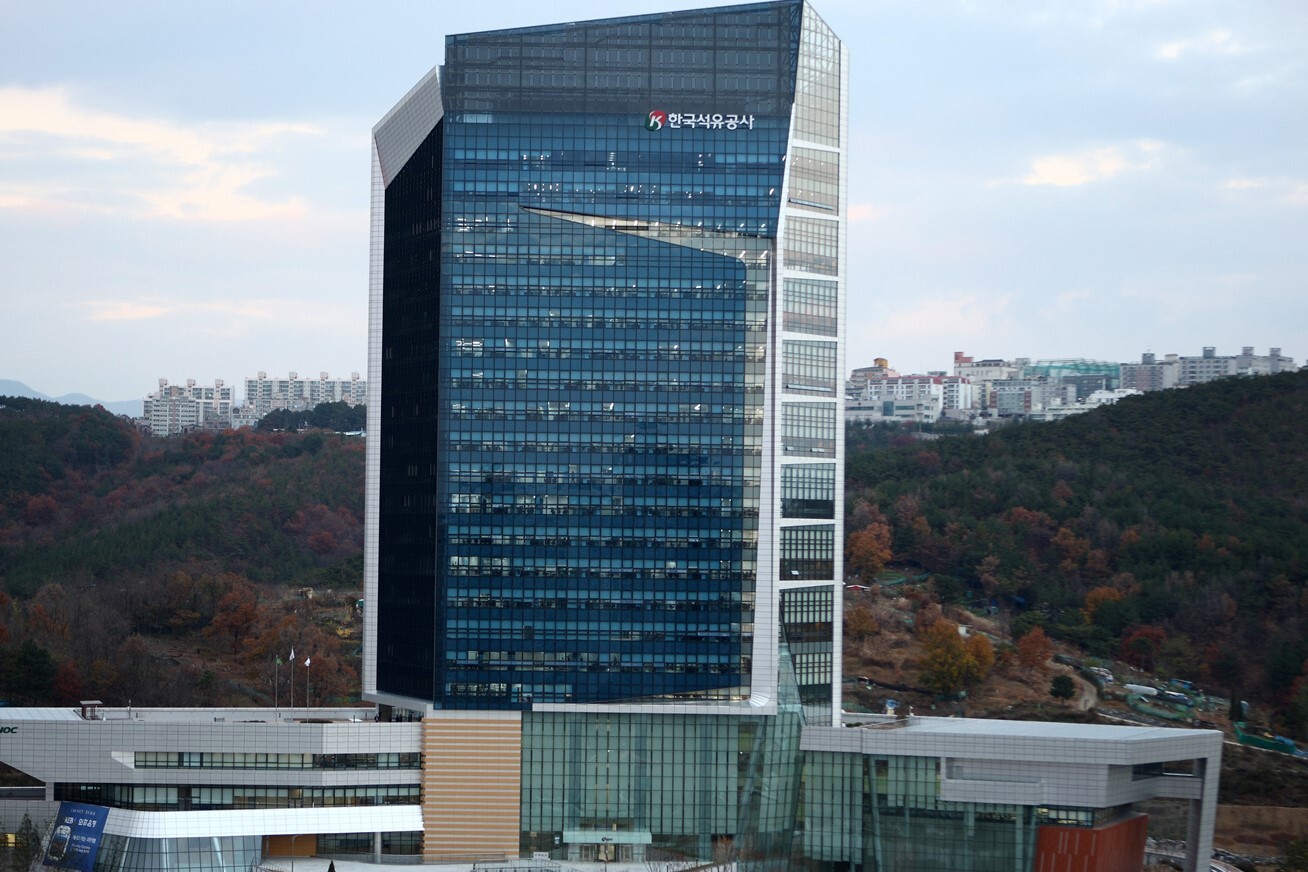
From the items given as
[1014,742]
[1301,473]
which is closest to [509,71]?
[1014,742]

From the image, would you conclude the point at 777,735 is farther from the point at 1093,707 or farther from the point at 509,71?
the point at 1093,707

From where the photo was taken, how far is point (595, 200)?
295 feet

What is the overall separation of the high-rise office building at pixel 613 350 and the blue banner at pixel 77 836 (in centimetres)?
1812

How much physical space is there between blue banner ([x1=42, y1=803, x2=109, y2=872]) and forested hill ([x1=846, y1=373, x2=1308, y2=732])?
89.8 m

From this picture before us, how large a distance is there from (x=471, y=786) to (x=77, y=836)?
20399 mm

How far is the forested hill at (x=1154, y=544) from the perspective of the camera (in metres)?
153

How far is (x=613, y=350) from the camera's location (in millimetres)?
90062

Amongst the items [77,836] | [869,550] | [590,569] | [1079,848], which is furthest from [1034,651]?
[77,836]

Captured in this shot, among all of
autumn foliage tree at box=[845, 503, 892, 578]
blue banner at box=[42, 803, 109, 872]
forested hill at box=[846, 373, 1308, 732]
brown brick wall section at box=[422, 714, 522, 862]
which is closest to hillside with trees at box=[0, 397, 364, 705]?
blue banner at box=[42, 803, 109, 872]

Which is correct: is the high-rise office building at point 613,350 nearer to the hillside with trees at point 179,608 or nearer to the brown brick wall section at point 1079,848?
the brown brick wall section at point 1079,848

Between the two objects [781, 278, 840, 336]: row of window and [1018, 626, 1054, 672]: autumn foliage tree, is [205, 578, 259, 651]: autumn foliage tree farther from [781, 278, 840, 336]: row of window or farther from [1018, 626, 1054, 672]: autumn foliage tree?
[781, 278, 840, 336]: row of window

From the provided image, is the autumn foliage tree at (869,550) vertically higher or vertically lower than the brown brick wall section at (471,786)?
higher

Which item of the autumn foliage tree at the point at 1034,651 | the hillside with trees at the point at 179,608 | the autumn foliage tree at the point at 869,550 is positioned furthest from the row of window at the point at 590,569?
the autumn foliage tree at the point at 869,550

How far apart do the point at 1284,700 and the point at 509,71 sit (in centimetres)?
9012
